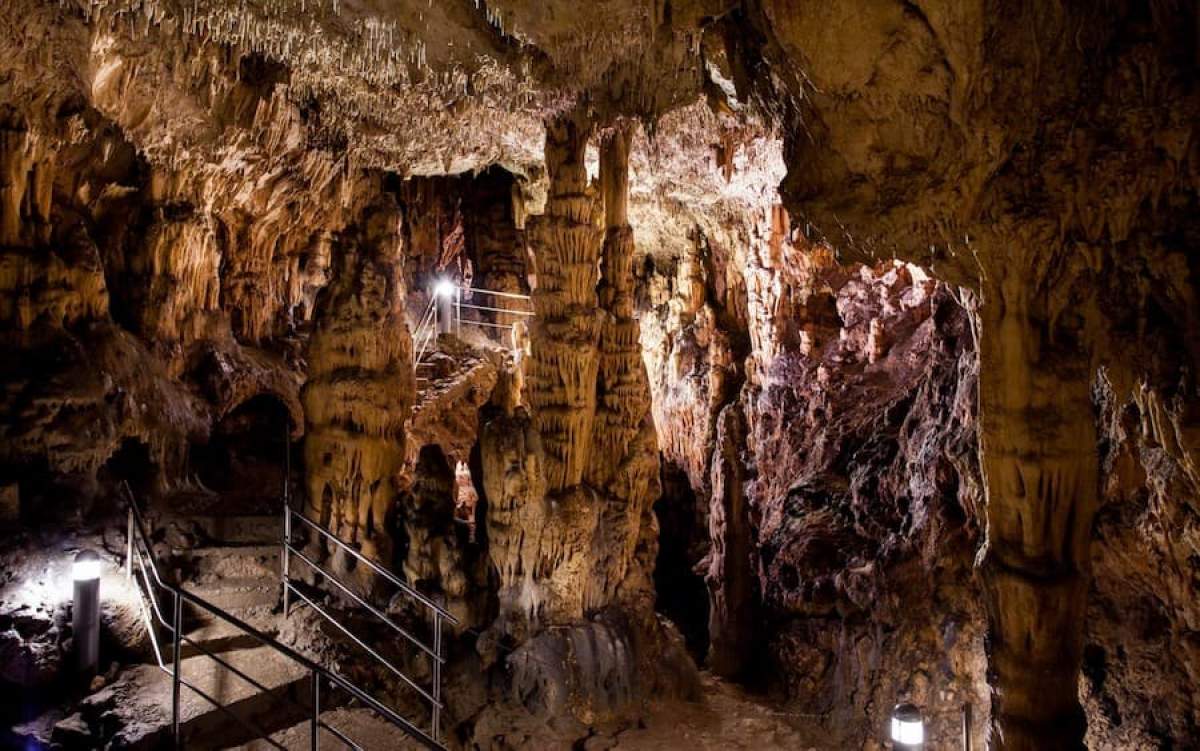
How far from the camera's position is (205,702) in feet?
18.7

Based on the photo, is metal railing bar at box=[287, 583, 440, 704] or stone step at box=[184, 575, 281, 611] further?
stone step at box=[184, 575, 281, 611]

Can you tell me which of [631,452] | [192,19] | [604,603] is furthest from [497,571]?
[192,19]

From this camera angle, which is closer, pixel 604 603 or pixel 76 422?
pixel 76 422

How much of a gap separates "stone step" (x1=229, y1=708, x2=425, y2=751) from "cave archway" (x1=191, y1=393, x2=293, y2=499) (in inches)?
152

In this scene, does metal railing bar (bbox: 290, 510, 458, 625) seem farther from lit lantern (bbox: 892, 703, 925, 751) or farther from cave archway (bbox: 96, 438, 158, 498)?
lit lantern (bbox: 892, 703, 925, 751)

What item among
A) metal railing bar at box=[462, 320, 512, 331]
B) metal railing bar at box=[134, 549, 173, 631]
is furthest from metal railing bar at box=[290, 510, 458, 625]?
metal railing bar at box=[462, 320, 512, 331]

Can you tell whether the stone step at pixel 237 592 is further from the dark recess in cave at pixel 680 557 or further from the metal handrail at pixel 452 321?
the dark recess in cave at pixel 680 557

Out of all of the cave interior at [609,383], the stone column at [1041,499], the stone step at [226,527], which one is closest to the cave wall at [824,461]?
the cave interior at [609,383]

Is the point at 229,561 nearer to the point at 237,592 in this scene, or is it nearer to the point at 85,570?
the point at 237,592

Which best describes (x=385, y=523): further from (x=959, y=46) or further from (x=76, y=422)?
(x=959, y=46)

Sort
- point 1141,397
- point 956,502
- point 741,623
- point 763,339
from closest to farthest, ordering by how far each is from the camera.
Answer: point 1141,397 < point 956,502 < point 741,623 < point 763,339

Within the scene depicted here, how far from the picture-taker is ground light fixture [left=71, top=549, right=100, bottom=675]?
5848 millimetres

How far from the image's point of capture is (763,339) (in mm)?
12914

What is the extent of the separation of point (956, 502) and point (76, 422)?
826cm
